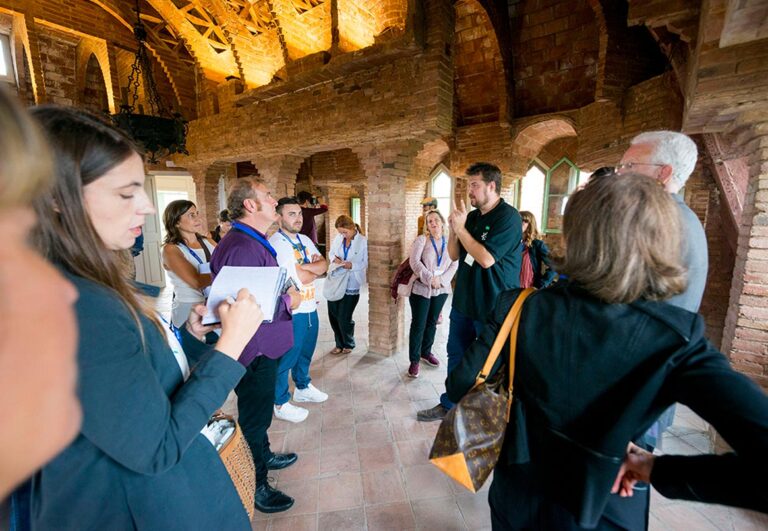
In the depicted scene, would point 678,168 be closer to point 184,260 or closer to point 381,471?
point 381,471

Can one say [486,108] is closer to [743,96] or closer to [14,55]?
[743,96]

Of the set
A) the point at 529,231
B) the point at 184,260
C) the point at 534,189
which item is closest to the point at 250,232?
the point at 184,260

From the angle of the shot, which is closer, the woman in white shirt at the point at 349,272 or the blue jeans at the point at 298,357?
the blue jeans at the point at 298,357

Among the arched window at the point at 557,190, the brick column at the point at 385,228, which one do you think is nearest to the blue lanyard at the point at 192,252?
the brick column at the point at 385,228

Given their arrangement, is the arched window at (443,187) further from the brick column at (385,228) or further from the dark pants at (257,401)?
the dark pants at (257,401)

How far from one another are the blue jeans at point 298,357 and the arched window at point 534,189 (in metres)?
9.19

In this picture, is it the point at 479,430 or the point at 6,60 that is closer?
the point at 479,430

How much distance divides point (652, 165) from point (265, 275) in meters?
2.01

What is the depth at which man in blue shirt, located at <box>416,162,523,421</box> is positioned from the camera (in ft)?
9.02

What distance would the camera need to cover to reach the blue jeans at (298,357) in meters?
3.31

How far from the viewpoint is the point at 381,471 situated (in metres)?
2.75

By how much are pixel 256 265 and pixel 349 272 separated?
2406 mm

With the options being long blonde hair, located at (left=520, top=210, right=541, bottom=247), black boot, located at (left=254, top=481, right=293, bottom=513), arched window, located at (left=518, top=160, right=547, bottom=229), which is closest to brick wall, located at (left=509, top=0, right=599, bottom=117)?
arched window, located at (left=518, top=160, right=547, bottom=229)

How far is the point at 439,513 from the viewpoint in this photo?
237 cm
